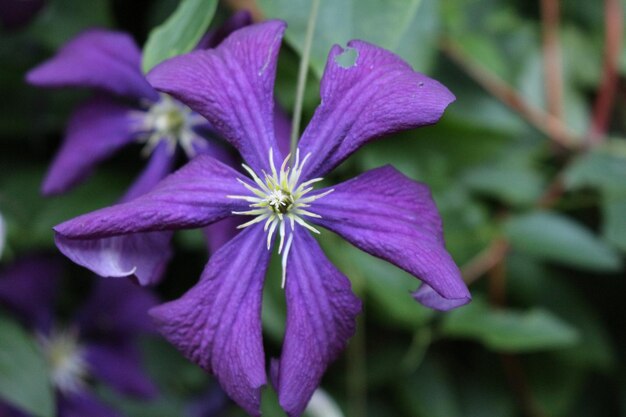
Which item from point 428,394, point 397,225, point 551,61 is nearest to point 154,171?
point 397,225

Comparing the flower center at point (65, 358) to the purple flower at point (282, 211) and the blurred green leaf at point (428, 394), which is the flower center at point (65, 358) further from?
the purple flower at point (282, 211)

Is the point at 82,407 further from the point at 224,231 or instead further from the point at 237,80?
the point at 237,80

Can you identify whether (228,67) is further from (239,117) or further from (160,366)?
(160,366)

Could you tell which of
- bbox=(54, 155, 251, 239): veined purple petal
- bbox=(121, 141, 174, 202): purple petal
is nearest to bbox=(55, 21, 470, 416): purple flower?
bbox=(54, 155, 251, 239): veined purple petal

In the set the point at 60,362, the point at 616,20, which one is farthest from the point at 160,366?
the point at 616,20

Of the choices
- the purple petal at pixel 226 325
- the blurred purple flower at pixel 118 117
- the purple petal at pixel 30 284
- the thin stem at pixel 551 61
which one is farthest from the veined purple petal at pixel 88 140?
the thin stem at pixel 551 61
